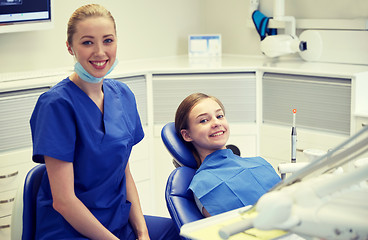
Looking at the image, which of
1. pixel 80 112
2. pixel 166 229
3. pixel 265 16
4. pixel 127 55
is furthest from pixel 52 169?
pixel 265 16

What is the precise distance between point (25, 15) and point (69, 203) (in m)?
1.55

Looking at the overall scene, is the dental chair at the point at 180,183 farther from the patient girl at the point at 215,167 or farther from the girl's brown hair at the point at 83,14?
the girl's brown hair at the point at 83,14

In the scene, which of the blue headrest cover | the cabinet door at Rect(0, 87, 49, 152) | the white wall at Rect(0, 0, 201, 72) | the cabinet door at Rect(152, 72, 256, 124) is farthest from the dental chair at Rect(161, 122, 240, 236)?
the white wall at Rect(0, 0, 201, 72)

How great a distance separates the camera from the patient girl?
1.86 m

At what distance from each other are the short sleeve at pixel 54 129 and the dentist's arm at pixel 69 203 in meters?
0.03

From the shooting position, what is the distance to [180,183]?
1930 millimetres

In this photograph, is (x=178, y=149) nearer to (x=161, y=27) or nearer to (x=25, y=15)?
(x=25, y=15)

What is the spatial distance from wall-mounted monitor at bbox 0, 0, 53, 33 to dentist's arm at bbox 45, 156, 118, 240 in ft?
4.65

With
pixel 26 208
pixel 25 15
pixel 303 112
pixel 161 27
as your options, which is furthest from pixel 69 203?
pixel 161 27

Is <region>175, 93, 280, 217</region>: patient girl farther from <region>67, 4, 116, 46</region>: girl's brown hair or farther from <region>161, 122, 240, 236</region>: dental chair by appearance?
<region>67, 4, 116, 46</region>: girl's brown hair

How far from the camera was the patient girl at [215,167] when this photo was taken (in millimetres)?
1860

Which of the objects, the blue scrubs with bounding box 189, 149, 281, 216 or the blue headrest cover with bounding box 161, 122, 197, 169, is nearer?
the blue scrubs with bounding box 189, 149, 281, 216

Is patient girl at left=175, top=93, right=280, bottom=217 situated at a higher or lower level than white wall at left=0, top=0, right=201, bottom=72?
lower

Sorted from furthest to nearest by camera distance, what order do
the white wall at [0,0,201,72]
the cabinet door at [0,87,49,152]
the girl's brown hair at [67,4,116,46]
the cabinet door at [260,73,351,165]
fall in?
the white wall at [0,0,201,72]
the cabinet door at [260,73,351,165]
the cabinet door at [0,87,49,152]
the girl's brown hair at [67,4,116,46]
